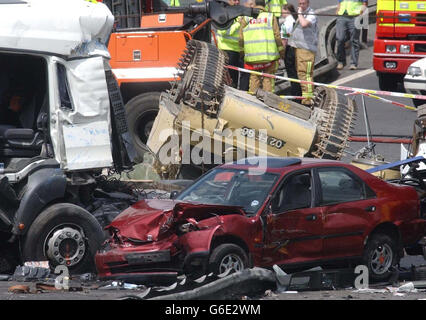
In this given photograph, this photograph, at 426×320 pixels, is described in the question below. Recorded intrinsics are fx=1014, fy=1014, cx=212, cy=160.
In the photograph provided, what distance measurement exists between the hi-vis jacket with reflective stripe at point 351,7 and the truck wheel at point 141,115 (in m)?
6.85

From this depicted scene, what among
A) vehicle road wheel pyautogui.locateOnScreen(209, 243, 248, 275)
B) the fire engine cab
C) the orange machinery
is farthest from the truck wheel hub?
the fire engine cab

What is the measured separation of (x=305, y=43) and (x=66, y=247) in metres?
9.29

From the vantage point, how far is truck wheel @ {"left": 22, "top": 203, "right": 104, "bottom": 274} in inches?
412

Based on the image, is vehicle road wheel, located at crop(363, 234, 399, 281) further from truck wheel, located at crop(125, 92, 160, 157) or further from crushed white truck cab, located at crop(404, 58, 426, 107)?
crushed white truck cab, located at crop(404, 58, 426, 107)

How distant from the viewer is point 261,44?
696 inches

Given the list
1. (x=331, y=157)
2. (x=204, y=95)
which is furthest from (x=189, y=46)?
(x=331, y=157)

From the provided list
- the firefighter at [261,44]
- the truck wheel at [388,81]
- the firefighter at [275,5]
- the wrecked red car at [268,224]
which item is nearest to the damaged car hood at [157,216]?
the wrecked red car at [268,224]

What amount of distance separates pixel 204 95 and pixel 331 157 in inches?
78.3

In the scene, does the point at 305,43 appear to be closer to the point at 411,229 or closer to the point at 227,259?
the point at 411,229

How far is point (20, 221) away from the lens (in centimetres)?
1041

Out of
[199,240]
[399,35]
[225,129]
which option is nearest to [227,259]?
[199,240]

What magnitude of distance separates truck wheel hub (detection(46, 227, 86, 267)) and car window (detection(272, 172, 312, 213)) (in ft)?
6.83

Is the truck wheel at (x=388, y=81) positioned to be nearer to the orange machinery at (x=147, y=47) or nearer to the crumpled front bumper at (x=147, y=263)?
the orange machinery at (x=147, y=47)

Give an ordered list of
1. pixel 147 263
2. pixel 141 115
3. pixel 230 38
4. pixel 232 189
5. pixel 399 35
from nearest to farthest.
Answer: pixel 147 263 → pixel 232 189 → pixel 141 115 → pixel 230 38 → pixel 399 35
